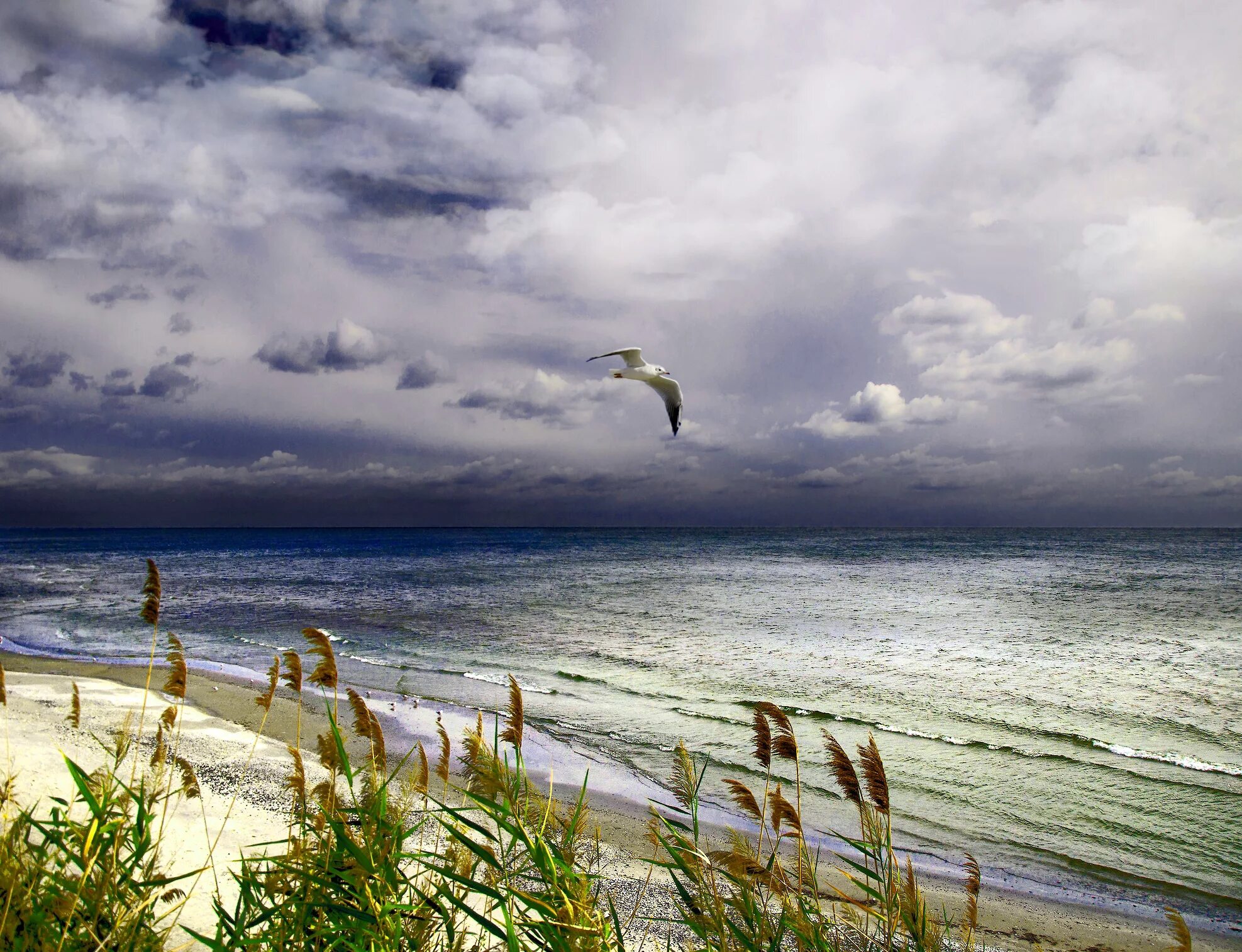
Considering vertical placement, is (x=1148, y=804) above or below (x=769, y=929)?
below

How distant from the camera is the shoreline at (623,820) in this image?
612cm

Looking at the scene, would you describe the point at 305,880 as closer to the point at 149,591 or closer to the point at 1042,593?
the point at 149,591

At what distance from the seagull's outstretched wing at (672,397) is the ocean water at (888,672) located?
5487 mm

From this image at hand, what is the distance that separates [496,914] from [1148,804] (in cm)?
845

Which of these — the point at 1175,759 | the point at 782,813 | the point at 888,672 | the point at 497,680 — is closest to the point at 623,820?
the point at 782,813

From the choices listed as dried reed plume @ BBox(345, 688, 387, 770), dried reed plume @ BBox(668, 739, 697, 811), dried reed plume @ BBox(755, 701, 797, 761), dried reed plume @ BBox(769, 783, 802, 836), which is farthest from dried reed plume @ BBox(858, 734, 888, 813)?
dried reed plume @ BBox(345, 688, 387, 770)

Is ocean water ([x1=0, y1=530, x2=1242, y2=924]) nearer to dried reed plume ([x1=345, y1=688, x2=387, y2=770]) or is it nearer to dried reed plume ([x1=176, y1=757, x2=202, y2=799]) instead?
dried reed plume ([x1=345, y1=688, x2=387, y2=770])

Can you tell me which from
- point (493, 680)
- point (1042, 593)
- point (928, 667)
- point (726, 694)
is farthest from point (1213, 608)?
point (493, 680)

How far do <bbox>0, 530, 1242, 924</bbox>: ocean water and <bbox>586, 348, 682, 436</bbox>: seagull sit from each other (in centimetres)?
568

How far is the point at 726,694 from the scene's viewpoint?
1430 cm

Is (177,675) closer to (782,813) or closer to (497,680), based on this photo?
(782,813)

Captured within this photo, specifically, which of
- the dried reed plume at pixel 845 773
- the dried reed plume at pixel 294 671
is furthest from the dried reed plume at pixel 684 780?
the dried reed plume at pixel 294 671

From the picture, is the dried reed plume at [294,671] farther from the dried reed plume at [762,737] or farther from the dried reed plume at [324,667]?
the dried reed plume at [762,737]

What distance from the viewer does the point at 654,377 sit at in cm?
1312
